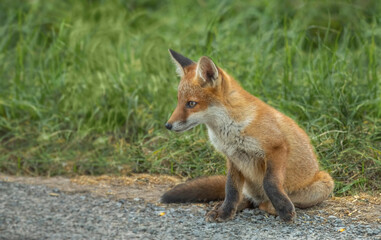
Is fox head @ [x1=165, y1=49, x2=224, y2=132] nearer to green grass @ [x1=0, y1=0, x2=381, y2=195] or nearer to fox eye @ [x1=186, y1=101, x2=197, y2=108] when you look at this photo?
fox eye @ [x1=186, y1=101, x2=197, y2=108]

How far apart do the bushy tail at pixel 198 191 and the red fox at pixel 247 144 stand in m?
0.19

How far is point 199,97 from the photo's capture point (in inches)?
174

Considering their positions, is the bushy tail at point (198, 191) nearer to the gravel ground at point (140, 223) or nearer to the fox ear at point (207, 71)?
the gravel ground at point (140, 223)

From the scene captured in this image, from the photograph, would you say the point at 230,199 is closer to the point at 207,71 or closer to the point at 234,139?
the point at 234,139

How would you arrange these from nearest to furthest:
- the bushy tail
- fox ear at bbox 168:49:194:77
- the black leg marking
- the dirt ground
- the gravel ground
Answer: the gravel ground
the black leg marking
the dirt ground
fox ear at bbox 168:49:194:77
the bushy tail

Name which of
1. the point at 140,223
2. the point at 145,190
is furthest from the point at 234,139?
the point at 145,190

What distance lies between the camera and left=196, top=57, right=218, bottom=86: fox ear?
173 inches

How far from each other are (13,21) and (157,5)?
262 cm

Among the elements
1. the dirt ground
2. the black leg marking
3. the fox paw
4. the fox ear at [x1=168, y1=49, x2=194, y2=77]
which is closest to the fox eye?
the fox ear at [x1=168, y1=49, x2=194, y2=77]

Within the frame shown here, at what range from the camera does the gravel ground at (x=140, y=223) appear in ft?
13.6

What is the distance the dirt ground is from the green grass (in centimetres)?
20

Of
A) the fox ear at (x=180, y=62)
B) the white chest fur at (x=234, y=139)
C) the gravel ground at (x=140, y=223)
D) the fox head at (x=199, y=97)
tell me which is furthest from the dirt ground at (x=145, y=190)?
the fox ear at (x=180, y=62)

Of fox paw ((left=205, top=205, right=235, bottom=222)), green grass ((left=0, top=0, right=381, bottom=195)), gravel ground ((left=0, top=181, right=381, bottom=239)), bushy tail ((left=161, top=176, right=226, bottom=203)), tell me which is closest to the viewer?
gravel ground ((left=0, top=181, right=381, bottom=239))

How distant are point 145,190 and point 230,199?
3.84 feet
